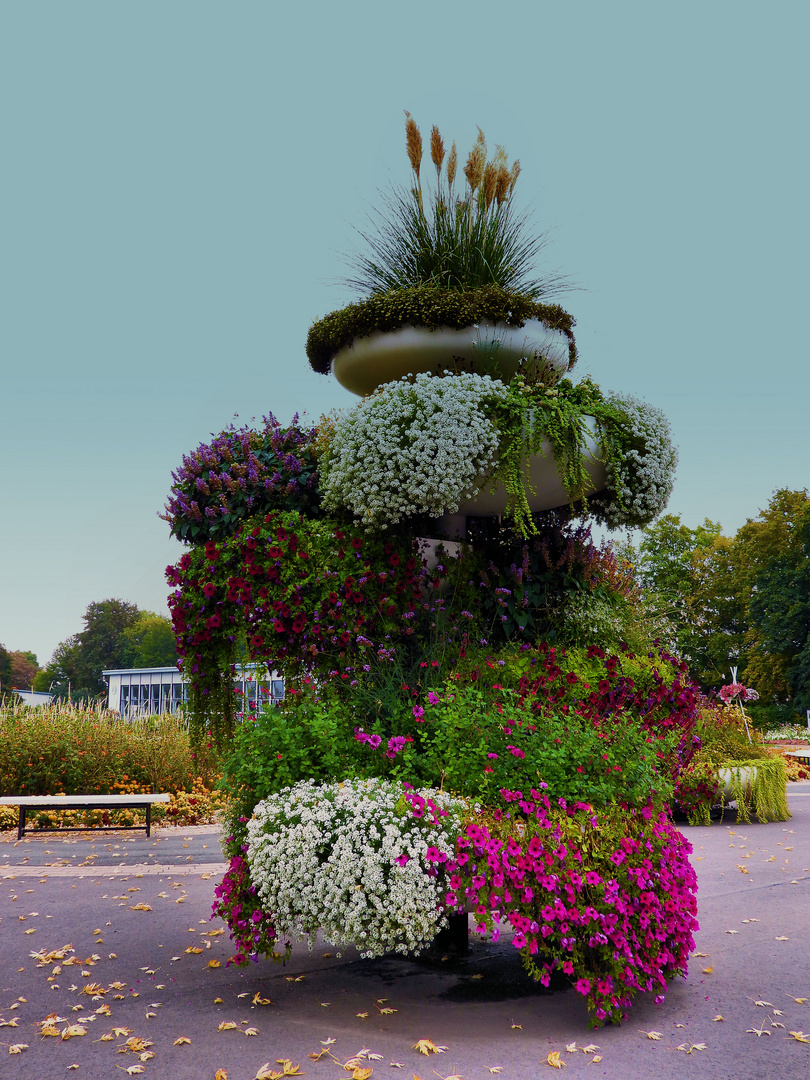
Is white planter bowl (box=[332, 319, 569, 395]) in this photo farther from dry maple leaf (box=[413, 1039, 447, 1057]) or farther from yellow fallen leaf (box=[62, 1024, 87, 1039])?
yellow fallen leaf (box=[62, 1024, 87, 1039])

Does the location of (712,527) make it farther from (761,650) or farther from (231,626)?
(231,626)

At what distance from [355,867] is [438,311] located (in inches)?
133

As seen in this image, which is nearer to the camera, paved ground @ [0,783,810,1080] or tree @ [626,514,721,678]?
paved ground @ [0,783,810,1080]

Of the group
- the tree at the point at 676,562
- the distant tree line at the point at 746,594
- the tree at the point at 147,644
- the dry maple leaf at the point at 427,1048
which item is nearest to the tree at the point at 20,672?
the tree at the point at 147,644

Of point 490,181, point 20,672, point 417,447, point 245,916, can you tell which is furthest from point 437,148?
point 20,672

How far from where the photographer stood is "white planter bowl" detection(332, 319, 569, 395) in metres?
5.23

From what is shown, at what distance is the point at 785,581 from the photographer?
1102 inches

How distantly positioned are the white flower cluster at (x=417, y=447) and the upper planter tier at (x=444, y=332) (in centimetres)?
45

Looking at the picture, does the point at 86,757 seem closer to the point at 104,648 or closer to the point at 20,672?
the point at 104,648

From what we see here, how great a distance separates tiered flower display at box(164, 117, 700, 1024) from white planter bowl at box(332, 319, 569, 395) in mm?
17

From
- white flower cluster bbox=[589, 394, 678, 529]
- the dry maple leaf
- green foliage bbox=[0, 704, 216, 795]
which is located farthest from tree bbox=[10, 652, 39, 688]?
the dry maple leaf

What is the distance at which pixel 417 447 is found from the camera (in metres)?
4.65

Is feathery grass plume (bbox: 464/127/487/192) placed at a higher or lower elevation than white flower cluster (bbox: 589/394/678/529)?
higher

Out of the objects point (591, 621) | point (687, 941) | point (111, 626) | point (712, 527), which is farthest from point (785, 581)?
point (111, 626)
